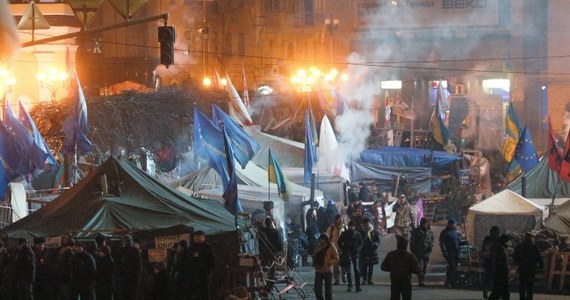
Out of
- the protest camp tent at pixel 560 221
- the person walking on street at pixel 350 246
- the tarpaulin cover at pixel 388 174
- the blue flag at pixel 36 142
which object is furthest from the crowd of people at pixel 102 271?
the tarpaulin cover at pixel 388 174

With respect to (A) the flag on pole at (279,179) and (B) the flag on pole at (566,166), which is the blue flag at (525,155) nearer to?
(B) the flag on pole at (566,166)

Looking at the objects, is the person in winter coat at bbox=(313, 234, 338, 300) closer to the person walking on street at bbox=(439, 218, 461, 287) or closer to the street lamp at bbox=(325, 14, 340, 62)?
the person walking on street at bbox=(439, 218, 461, 287)

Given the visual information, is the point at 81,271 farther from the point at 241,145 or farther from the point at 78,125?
the point at 241,145

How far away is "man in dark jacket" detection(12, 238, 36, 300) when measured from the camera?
17703 millimetres

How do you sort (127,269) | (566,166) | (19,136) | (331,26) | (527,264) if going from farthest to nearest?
(331,26) < (566,166) < (19,136) < (527,264) < (127,269)

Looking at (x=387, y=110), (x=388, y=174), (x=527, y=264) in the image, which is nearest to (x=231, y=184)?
(x=527, y=264)

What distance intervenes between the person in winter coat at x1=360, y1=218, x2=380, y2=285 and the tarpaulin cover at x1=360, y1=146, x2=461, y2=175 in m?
18.8

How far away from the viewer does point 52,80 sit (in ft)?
141

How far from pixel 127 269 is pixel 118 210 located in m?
1.36

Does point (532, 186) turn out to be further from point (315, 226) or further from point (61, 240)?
point (61, 240)

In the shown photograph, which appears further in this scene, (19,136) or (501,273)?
(19,136)

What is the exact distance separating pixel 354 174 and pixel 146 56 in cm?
2084

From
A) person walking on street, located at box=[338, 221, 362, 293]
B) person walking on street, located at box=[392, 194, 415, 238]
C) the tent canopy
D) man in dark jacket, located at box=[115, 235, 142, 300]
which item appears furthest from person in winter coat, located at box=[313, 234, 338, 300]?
person walking on street, located at box=[392, 194, 415, 238]

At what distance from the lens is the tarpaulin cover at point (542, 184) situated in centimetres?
2916
